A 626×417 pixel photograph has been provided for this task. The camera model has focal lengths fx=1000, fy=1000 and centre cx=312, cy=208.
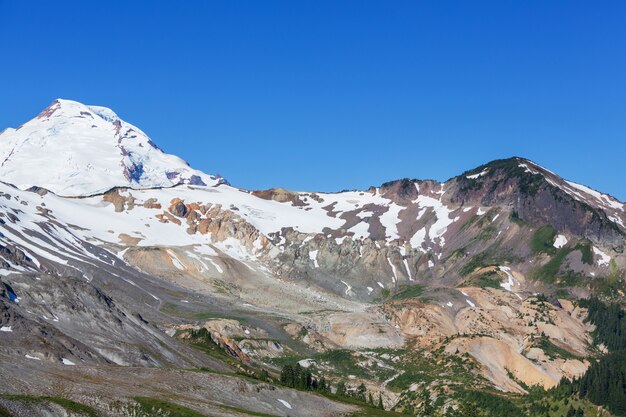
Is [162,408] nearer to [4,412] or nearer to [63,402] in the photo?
[63,402]

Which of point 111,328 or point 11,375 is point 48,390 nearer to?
point 11,375

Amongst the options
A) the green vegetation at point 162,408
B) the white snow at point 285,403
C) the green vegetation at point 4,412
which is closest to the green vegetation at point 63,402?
the green vegetation at point 4,412

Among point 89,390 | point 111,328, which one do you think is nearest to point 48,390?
point 89,390

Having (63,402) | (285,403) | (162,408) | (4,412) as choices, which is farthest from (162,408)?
(285,403)

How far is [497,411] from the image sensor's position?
190375mm

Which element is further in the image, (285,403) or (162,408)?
(285,403)

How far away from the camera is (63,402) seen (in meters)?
119

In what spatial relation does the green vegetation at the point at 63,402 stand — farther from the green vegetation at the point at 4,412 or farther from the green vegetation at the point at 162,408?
the green vegetation at the point at 162,408

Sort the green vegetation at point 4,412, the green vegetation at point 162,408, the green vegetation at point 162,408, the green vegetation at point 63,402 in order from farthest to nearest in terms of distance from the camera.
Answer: the green vegetation at point 162,408, the green vegetation at point 162,408, the green vegetation at point 63,402, the green vegetation at point 4,412

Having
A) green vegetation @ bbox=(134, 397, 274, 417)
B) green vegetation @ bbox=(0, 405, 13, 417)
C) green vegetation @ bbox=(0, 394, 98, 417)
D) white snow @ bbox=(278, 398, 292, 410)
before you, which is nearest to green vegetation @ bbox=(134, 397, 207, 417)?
green vegetation @ bbox=(134, 397, 274, 417)

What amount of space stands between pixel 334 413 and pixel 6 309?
187ft

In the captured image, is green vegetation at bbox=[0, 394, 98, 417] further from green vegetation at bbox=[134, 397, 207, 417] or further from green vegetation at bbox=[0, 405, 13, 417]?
green vegetation at bbox=[134, 397, 207, 417]

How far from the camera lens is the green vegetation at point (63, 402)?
4569 inches

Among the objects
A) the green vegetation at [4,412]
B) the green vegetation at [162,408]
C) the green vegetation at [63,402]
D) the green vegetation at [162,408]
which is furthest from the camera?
the green vegetation at [162,408]
